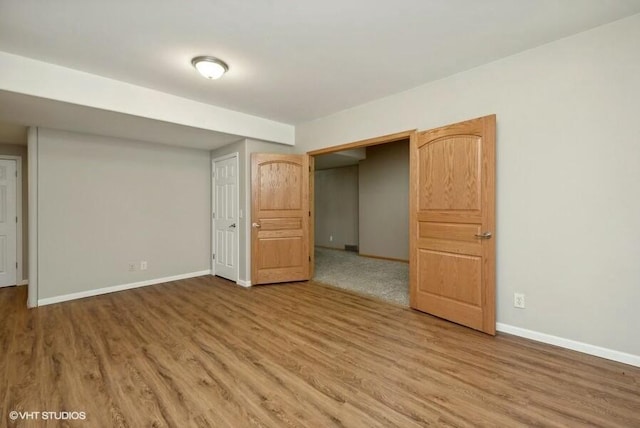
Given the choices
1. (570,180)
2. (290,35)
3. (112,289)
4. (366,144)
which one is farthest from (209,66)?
(112,289)

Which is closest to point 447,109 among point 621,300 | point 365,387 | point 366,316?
point 621,300

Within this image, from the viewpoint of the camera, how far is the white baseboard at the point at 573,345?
216 centimetres

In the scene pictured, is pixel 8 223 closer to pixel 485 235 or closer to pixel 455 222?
pixel 455 222

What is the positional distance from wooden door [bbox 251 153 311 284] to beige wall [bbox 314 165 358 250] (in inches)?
126

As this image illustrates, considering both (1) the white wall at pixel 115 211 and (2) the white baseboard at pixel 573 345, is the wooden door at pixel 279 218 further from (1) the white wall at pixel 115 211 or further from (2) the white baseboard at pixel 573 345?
(2) the white baseboard at pixel 573 345

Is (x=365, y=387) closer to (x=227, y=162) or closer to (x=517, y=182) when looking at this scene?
(x=517, y=182)

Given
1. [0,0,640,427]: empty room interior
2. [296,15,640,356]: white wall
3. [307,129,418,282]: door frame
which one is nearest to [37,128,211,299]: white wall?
[0,0,640,427]: empty room interior

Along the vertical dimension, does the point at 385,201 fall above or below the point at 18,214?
above

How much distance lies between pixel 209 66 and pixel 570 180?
3.29m

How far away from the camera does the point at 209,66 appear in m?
2.68

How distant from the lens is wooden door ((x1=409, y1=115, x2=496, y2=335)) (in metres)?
2.68

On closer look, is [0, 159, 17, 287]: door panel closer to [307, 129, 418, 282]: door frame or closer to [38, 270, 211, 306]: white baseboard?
[38, 270, 211, 306]: white baseboard

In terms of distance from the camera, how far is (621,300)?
218 cm

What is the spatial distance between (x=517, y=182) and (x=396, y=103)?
1610 millimetres
